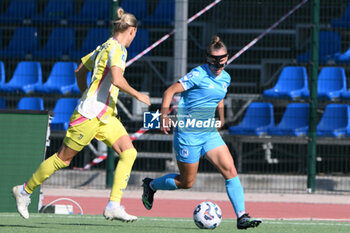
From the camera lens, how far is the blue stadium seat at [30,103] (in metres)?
15.5

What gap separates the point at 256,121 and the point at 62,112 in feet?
11.2

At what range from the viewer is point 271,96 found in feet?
50.2

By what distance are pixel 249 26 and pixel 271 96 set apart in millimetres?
3090

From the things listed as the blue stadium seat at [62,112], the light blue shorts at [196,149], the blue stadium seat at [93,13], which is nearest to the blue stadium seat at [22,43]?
the blue stadium seat at [93,13]

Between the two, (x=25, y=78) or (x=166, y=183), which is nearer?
(x=166, y=183)

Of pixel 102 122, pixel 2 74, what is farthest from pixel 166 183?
pixel 2 74

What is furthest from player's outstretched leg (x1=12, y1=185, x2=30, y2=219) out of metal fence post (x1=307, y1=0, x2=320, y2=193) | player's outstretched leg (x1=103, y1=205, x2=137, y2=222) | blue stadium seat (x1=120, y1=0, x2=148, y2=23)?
blue stadium seat (x1=120, y1=0, x2=148, y2=23)

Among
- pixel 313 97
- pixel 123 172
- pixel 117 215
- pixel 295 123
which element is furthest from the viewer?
pixel 295 123

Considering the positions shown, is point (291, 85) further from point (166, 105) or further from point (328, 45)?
point (166, 105)

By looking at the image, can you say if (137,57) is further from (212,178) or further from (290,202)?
(290,202)

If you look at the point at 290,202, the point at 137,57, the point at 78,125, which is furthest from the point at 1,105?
the point at 78,125

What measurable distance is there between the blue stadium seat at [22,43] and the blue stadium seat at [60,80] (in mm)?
1315

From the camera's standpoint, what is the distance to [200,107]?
28.1 feet

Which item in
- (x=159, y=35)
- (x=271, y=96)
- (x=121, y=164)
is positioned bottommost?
(x=121, y=164)
